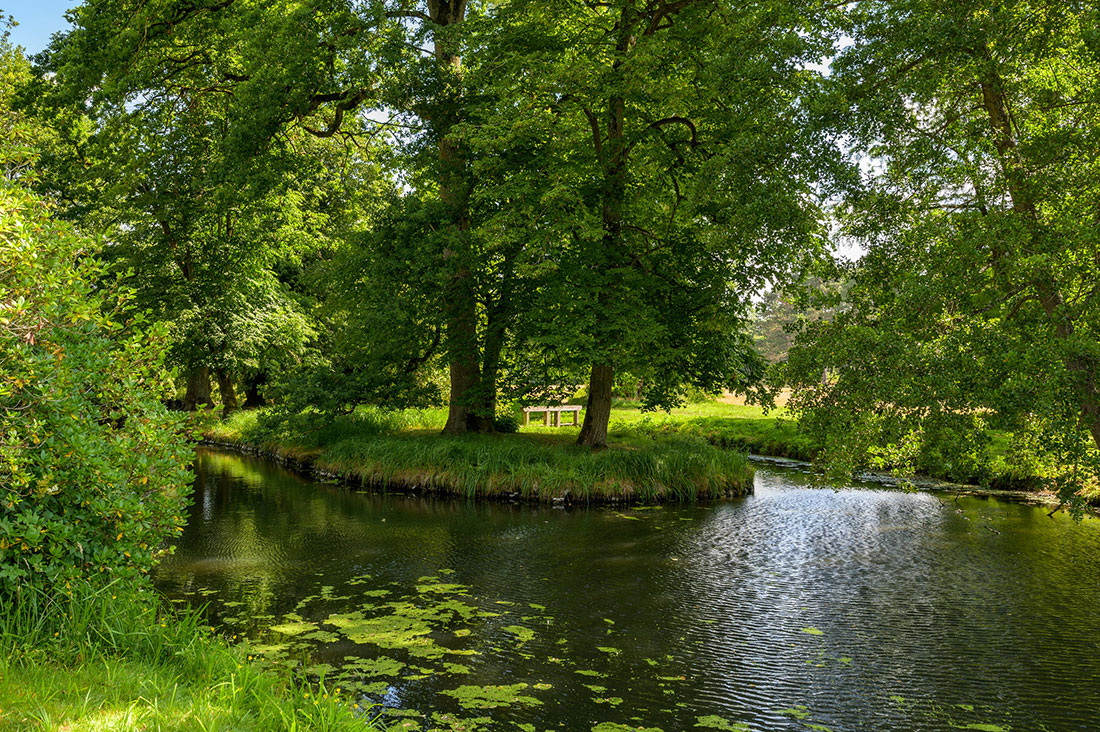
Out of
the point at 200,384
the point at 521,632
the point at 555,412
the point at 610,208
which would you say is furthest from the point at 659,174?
the point at 200,384

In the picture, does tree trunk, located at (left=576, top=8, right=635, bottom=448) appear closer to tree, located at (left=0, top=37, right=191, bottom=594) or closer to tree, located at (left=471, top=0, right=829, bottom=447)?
tree, located at (left=471, top=0, right=829, bottom=447)

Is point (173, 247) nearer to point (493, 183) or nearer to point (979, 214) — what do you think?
point (493, 183)

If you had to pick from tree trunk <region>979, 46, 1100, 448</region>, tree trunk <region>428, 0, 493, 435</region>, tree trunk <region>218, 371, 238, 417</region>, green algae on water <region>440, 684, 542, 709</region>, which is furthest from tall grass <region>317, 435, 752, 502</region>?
tree trunk <region>218, 371, 238, 417</region>

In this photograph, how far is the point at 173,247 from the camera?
23.8m

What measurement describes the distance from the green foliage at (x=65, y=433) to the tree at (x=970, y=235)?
7668 mm

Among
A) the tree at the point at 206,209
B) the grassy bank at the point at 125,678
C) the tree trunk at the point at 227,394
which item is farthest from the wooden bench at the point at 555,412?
the grassy bank at the point at 125,678

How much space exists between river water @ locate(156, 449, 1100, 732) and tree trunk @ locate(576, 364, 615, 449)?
3.06 metres

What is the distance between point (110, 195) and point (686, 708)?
20.5m

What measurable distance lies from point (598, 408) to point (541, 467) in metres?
2.53

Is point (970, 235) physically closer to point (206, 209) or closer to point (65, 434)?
point (65, 434)

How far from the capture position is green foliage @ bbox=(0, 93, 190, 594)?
184 inches

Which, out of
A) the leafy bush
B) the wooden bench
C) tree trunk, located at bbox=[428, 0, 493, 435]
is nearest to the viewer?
the leafy bush

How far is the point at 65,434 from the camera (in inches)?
189

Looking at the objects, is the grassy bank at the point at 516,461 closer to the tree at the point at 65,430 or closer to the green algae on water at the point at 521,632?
the green algae on water at the point at 521,632
